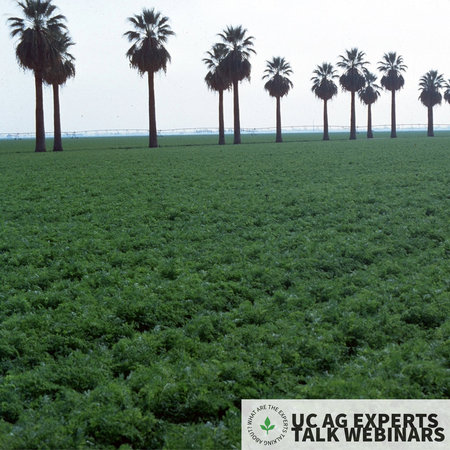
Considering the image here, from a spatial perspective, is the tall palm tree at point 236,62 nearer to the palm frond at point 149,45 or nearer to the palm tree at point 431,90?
the palm frond at point 149,45

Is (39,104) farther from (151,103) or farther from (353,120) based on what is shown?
(353,120)

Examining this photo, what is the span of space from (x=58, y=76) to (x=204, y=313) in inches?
2068

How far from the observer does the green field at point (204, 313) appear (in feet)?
17.8

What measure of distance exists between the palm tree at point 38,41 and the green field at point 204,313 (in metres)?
36.7

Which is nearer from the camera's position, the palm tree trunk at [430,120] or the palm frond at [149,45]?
the palm frond at [149,45]

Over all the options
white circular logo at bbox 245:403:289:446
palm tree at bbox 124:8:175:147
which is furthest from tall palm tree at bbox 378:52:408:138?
white circular logo at bbox 245:403:289:446

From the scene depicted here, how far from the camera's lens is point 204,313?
7.98m

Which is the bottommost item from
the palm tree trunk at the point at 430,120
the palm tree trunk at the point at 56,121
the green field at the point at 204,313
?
the green field at the point at 204,313

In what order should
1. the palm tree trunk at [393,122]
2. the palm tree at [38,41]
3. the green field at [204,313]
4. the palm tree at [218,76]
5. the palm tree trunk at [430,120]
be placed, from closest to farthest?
the green field at [204,313], the palm tree at [38,41], the palm tree at [218,76], the palm tree trunk at [393,122], the palm tree trunk at [430,120]

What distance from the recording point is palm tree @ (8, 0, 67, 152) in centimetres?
4866

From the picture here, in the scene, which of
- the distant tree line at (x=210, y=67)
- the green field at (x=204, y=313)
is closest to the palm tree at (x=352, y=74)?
the distant tree line at (x=210, y=67)

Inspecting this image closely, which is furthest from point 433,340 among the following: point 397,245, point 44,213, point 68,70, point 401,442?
point 68,70

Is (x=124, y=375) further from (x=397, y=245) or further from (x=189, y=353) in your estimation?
(x=397, y=245)

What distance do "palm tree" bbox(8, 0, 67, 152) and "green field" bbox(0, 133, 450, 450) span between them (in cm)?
3666
